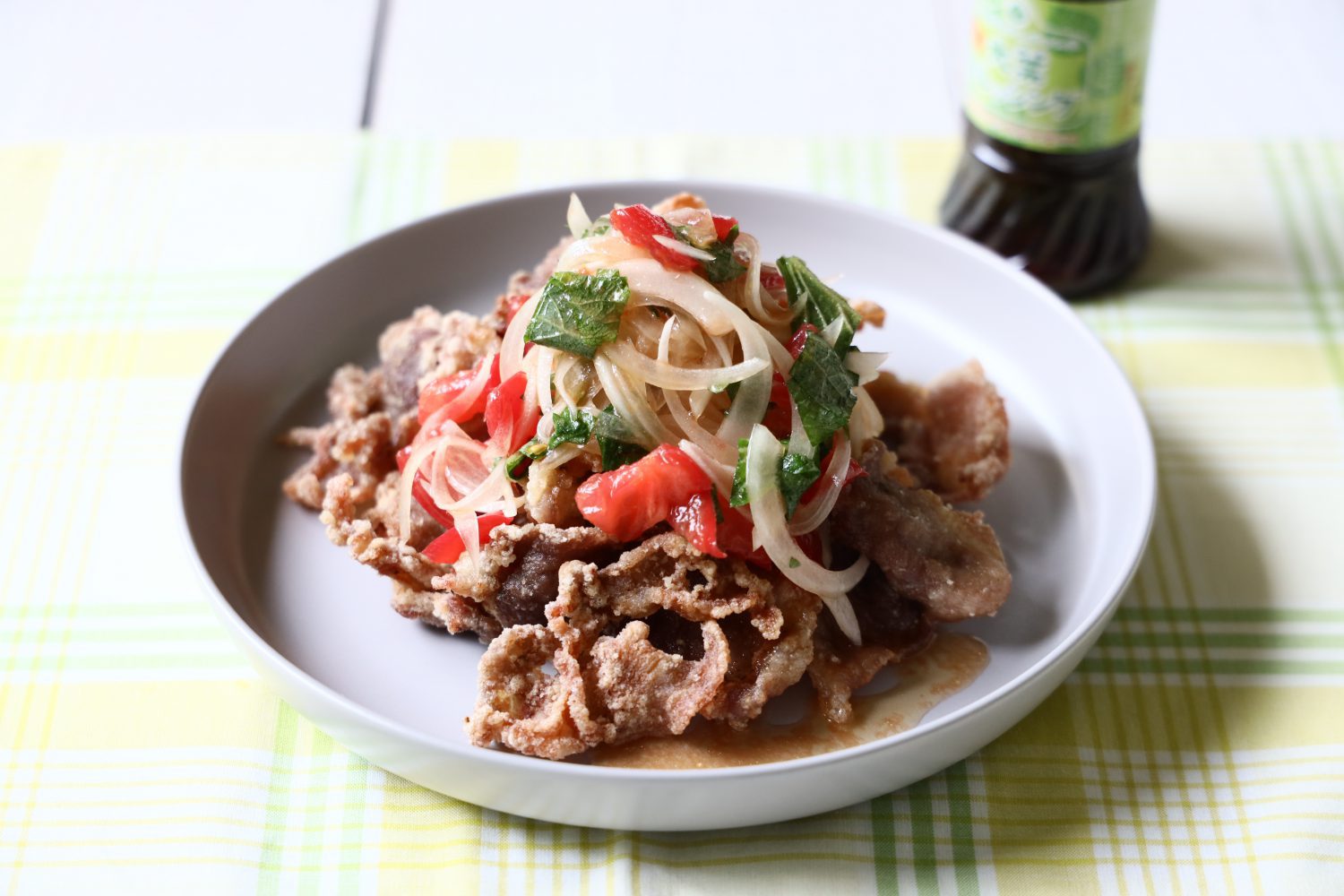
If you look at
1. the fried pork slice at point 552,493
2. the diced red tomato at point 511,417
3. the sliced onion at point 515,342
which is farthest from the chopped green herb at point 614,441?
the sliced onion at point 515,342

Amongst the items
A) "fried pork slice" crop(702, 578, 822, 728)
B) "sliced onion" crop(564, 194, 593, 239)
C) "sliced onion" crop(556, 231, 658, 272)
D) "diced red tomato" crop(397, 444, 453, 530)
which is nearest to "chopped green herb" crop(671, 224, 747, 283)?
"sliced onion" crop(556, 231, 658, 272)

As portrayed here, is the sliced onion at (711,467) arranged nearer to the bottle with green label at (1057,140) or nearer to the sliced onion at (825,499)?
the sliced onion at (825,499)

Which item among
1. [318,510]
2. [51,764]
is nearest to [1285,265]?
[318,510]

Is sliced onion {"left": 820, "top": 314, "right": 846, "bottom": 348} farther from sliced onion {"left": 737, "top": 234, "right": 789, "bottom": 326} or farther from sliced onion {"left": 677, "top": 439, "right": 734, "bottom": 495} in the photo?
sliced onion {"left": 677, "top": 439, "right": 734, "bottom": 495}

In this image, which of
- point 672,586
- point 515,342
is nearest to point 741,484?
point 672,586

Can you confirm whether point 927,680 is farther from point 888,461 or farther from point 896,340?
point 896,340

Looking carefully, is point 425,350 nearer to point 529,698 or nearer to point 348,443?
point 348,443

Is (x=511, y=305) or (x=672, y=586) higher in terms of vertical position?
(x=511, y=305)
